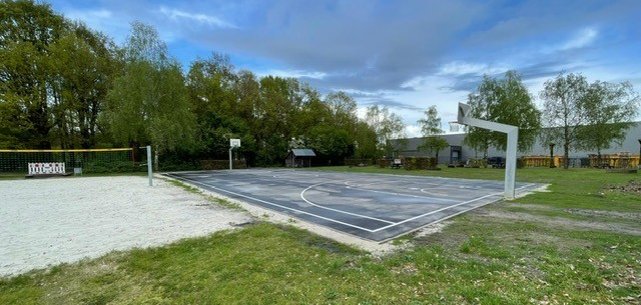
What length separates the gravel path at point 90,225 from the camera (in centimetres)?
540

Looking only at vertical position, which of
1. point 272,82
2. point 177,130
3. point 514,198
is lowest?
point 514,198

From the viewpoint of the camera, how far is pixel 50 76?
29.2 metres

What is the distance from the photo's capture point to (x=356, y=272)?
14.1 ft

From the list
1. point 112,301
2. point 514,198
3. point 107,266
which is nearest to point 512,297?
point 112,301

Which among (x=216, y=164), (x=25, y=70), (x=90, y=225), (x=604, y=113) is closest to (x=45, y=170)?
(x=25, y=70)

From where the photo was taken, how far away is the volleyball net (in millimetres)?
26656

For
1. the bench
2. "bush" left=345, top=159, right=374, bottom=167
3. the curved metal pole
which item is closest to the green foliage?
"bush" left=345, top=159, right=374, bottom=167

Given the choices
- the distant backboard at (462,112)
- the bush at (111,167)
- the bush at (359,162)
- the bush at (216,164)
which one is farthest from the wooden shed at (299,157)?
the distant backboard at (462,112)

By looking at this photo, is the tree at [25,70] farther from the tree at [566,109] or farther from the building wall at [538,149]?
the tree at [566,109]

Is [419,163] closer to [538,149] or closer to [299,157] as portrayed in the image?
[299,157]

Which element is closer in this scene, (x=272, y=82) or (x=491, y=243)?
(x=491, y=243)

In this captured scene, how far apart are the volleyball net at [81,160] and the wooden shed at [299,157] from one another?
1687 centimetres

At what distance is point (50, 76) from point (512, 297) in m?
38.6

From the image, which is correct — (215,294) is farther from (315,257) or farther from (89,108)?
(89,108)
